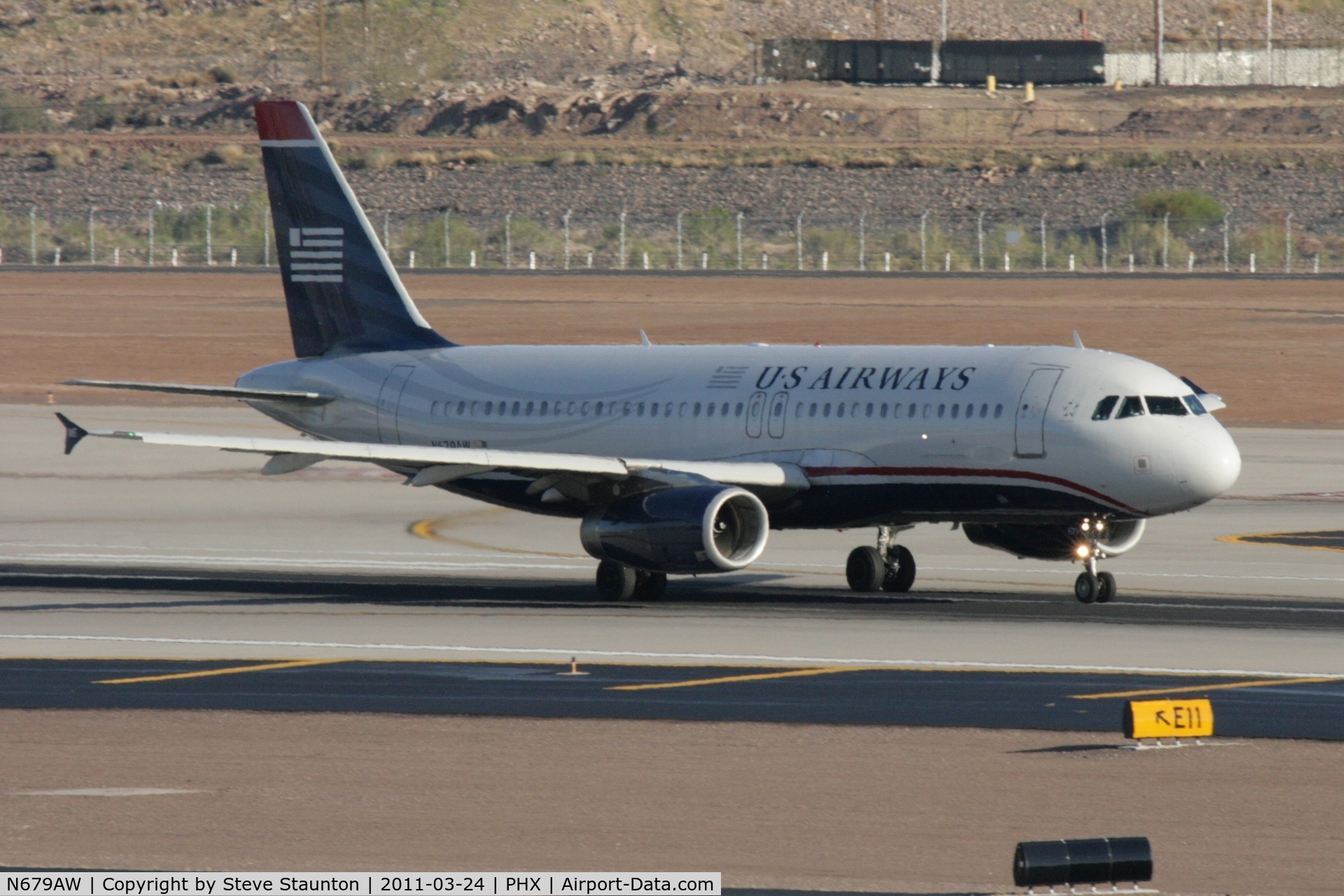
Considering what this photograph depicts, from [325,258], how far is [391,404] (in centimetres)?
400

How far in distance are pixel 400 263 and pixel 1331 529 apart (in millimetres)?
98560

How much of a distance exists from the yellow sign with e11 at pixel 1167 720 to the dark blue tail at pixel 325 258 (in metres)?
23.6

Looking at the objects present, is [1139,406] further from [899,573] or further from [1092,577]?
[899,573]

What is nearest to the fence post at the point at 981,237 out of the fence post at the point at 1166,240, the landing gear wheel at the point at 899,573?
the fence post at the point at 1166,240

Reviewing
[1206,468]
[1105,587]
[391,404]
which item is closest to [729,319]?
[391,404]

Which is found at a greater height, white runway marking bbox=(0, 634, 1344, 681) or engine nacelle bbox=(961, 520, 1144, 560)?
engine nacelle bbox=(961, 520, 1144, 560)

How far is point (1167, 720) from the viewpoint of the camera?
2247 cm

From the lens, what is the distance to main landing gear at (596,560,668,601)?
36156mm

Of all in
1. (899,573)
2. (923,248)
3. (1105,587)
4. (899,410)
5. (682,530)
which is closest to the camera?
(682,530)

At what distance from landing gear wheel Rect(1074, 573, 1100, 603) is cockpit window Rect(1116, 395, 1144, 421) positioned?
2742mm

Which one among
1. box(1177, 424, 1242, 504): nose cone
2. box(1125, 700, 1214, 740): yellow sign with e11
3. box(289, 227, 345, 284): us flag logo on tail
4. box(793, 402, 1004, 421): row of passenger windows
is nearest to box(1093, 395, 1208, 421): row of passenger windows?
box(1177, 424, 1242, 504): nose cone

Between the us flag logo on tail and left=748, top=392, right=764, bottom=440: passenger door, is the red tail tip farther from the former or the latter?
left=748, top=392, right=764, bottom=440: passenger door

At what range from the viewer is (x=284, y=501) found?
52938 millimetres

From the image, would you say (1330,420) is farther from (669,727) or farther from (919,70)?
(919,70)
